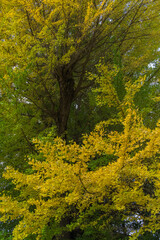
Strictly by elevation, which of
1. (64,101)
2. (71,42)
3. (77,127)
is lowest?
(77,127)

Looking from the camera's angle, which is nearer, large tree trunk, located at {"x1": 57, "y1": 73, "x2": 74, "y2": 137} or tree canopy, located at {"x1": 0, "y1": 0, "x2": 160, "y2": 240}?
tree canopy, located at {"x1": 0, "y1": 0, "x2": 160, "y2": 240}

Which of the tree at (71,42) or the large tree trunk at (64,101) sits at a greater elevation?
the tree at (71,42)

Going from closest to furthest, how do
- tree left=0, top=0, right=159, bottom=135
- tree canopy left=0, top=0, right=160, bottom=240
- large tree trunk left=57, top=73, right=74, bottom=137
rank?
tree canopy left=0, top=0, right=160, bottom=240 → tree left=0, top=0, right=159, bottom=135 → large tree trunk left=57, top=73, right=74, bottom=137

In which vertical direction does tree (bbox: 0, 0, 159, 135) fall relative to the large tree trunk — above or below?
above

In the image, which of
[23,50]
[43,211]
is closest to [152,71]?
[23,50]

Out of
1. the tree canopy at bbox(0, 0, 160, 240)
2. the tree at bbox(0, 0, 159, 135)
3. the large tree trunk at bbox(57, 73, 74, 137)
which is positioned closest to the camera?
the tree canopy at bbox(0, 0, 160, 240)

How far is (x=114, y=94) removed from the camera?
3395 mm

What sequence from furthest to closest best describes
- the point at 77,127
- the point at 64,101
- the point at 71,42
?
the point at 77,127, the point at 64,101, the point at 71,42

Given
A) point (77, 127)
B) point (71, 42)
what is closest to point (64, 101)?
point (77, 127)

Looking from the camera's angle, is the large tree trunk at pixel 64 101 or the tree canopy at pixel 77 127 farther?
the large tree trunk at pixel 64 101

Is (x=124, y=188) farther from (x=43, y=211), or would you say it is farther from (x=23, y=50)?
(x=23, y=50)

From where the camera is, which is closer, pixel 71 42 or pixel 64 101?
pixel 71 42

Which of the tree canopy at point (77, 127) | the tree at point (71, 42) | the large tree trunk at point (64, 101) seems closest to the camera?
the tree canopy at point (77, 127)

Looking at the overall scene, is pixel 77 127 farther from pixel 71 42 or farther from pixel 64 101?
pixel 71 42
